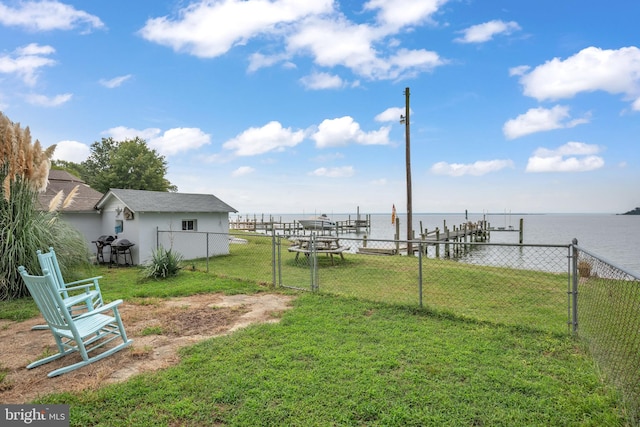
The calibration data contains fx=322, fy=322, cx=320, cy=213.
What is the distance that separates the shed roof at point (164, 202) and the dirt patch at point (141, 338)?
22.2ft

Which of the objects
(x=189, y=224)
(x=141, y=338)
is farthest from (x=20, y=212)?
(x=189, y=224)

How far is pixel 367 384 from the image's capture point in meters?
2.96

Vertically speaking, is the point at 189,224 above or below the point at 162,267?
above

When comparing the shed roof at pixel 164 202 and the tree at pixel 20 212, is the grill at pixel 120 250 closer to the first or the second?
the shed roof at pixel 164 202

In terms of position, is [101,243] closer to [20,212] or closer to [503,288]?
[20,212]

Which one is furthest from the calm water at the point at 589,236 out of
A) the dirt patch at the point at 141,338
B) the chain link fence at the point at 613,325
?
the dirt patch at the point at 141,338

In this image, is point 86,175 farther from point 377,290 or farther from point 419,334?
point 419,334

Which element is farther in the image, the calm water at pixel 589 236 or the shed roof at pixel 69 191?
the calm water at pixel 589 236

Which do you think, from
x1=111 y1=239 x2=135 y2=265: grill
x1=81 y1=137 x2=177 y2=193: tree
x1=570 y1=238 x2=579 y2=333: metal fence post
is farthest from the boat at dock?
x1=81 y1=137 x2=177 y2=193: tree

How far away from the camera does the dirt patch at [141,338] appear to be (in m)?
3.21

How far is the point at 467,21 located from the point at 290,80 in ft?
26.8

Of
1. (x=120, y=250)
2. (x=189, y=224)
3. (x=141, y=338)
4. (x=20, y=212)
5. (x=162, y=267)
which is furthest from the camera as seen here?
(x=189, y=224)

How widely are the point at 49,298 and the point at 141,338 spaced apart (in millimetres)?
1365

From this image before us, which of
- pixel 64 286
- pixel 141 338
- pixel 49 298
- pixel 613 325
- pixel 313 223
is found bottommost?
pixel 141 338
